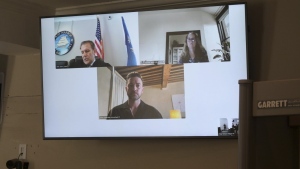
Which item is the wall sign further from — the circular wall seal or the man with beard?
the circular wall seal

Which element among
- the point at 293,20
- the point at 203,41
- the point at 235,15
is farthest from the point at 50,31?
the point at 293,20

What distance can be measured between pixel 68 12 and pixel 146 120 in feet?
3.49

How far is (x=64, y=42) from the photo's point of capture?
8.27ft

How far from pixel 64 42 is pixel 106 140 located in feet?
2.37

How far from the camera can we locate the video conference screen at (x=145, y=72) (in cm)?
225

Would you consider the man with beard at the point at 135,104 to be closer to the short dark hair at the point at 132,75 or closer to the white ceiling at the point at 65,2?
the short dark hair at the point at 132,75

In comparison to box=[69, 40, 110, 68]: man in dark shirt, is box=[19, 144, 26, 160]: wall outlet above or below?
below

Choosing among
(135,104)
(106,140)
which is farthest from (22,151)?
(135,104)

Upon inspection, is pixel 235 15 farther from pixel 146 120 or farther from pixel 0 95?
pixel 0 95

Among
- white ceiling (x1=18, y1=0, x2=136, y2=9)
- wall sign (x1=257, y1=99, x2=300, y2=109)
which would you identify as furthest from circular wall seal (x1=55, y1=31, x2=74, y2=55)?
wall sign (x1=257, y1=99, x2=300, y2=109)

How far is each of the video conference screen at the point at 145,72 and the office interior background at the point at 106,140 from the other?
150 mm

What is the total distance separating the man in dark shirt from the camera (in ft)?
8.07

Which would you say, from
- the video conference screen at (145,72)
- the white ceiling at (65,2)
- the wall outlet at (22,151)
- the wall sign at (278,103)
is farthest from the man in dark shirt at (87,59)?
the wall sign at (278,103)

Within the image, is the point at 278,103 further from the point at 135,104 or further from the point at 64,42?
the point at 64,42
